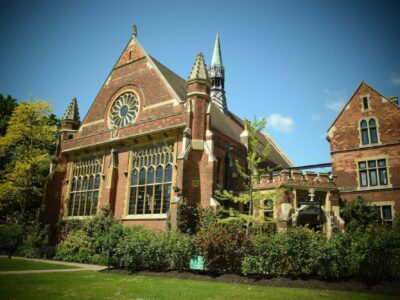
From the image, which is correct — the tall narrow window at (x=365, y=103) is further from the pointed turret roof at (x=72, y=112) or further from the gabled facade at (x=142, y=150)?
the pointed turret roof at (x=72, y=112)

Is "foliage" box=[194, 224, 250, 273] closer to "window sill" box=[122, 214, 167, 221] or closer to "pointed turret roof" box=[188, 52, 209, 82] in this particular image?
"window sill" box=[122, 214, 167, 221]

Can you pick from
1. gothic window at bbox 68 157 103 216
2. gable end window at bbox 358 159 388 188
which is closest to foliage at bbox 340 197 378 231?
gable end window at bbox 358 159 388 188

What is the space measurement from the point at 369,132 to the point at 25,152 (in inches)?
1096

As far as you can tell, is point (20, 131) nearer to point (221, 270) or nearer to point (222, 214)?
point (222, 214)

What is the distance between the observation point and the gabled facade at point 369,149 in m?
21.7

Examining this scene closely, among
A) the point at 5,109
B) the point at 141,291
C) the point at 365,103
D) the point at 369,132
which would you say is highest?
the point at 5,109

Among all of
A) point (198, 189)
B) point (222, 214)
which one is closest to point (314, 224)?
point (222, 214)

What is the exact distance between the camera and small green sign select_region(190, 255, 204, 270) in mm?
13975

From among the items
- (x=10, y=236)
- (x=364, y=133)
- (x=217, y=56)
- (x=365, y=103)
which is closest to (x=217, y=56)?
(x=217, y=56)

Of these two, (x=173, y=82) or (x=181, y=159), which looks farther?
(x=173, y=82)

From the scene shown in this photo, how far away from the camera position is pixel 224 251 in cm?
1334

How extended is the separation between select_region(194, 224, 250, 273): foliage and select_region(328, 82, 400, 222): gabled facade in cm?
1282

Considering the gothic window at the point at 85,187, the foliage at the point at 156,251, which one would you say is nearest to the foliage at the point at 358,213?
the foliage at the point at 156,251

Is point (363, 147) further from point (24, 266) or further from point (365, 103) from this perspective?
point (24, 266)
